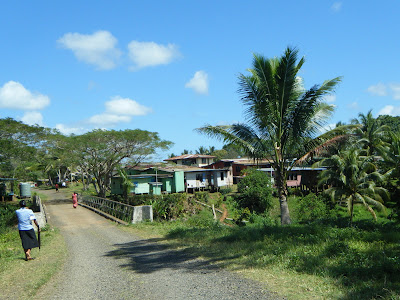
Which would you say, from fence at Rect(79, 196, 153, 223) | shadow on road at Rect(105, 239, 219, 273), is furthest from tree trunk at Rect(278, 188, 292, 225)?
fence at Rect(79, 196, 153, 223)

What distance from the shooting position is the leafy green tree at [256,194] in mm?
36697

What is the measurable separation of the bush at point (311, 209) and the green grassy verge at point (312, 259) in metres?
21.7

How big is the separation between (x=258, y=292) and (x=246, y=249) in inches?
121

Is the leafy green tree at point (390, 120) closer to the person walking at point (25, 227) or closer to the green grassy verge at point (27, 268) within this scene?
the green grassy verge at point (27, 268)

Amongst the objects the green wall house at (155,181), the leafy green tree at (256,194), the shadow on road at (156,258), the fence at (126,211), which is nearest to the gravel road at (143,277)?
the shadow on road at (156,258)

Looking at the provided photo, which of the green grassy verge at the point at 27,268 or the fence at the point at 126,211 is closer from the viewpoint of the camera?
the green grassy verge at the point at 27,268

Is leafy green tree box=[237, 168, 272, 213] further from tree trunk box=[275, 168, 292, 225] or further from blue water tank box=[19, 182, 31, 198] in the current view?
blue water tank box=[19, 182, 31, 198]

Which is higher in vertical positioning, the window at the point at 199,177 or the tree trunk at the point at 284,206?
the window at the point at 199,177

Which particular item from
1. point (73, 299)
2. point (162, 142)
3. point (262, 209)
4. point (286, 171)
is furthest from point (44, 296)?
point (162, 142)

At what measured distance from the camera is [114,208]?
2169cm

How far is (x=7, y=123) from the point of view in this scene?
2752 cm

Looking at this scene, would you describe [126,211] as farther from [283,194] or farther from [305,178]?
[305,178]

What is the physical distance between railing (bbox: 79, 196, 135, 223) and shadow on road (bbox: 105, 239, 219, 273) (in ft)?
22.1

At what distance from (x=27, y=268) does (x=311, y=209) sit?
28.1m
